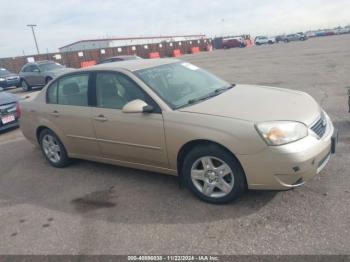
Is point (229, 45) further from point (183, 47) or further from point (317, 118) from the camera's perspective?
point (317, 118)

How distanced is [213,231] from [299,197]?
110 centimetres

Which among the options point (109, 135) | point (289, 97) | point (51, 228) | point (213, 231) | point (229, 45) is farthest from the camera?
point (229, 45)

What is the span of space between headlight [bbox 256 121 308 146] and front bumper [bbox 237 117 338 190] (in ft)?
0.17

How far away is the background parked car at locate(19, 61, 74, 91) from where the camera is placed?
656 inches

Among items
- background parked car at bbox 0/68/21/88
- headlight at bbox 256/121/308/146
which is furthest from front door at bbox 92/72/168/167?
background parked car at bbox 0/68/21/88

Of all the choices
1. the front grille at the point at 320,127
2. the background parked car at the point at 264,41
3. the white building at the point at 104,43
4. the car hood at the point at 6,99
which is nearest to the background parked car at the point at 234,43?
the background parked car at the point at 264,41

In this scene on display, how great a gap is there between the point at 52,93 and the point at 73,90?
0.57 meters

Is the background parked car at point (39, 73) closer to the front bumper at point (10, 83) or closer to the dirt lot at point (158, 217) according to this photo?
the front bumper at point (10, 83)

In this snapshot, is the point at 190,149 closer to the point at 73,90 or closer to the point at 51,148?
the point at 73,90

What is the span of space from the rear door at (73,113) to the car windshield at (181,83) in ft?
3.31

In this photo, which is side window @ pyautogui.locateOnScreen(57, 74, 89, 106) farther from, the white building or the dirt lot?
the white building

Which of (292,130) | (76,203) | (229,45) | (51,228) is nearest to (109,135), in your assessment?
(76,203)

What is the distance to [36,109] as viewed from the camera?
551cm

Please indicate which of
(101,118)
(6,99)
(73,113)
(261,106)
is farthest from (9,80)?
(261,106)
